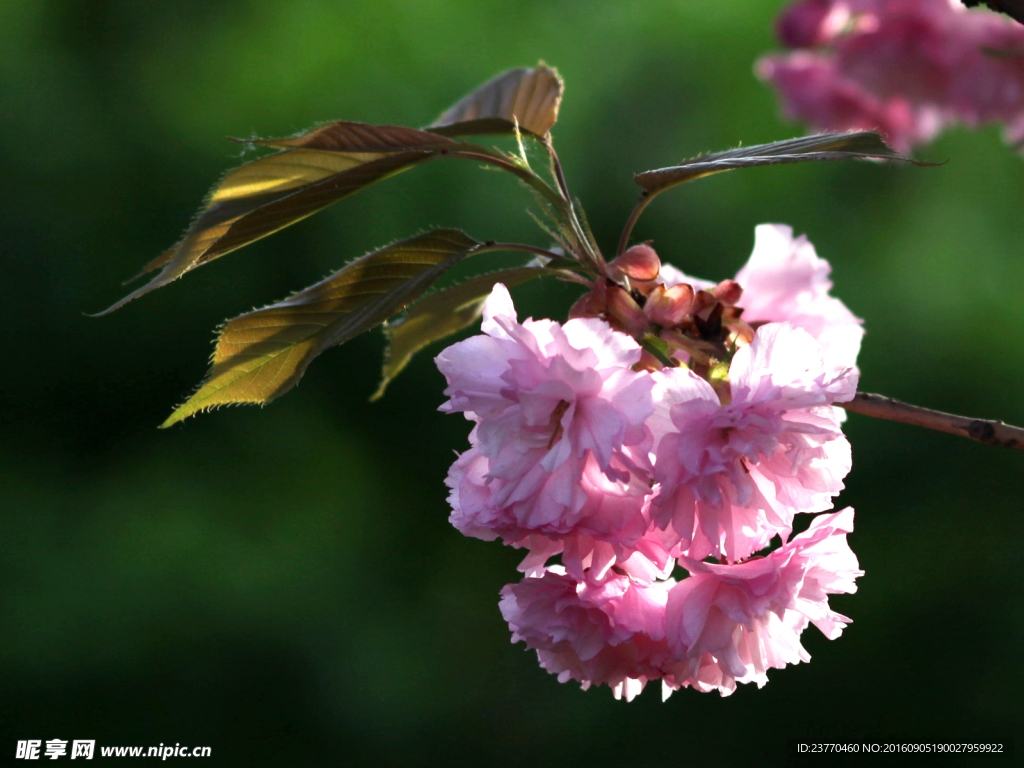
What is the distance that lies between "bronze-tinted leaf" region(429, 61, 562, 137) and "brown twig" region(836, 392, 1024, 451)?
279 mm

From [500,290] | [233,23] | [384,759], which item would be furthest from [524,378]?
[233,23]

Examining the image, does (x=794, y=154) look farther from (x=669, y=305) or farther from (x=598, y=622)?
(x=598, y=622)

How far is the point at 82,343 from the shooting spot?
4.07 meters

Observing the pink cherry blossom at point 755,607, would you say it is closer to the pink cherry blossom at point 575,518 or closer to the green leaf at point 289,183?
the pink cherry blossom at point 575,518

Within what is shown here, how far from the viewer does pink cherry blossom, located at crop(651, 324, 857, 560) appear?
1.32 ft

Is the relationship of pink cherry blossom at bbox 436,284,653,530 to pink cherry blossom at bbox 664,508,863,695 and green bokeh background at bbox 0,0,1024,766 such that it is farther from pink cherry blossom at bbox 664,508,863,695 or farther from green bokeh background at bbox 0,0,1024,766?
green bokeh background at bbox 0,0,1024,766

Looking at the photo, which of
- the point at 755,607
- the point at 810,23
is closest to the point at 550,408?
the point at 755,607

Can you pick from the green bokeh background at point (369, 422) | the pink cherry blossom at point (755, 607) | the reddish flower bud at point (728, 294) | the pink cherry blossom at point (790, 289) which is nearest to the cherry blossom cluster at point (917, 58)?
the pink cherry blossom at point (790, 289)

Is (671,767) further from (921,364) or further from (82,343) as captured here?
(82,343)

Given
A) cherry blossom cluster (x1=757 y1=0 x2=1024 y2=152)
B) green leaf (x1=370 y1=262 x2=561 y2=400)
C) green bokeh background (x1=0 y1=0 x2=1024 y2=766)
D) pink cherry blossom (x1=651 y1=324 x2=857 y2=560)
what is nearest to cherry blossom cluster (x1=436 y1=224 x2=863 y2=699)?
pink cherry blossom (x1=651 y1=324 x2=857 y2=560)

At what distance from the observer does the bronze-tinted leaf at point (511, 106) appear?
590 mm

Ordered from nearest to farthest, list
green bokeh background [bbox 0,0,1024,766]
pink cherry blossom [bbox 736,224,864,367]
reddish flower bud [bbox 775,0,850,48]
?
pink cherry blossom [bbox 736,224,864,367], reddish flower bud [bbox 775,0,850,48], green bokeh background [bbox 0,0,1024,766]

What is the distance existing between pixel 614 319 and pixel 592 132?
4.31m

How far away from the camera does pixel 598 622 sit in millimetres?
467
